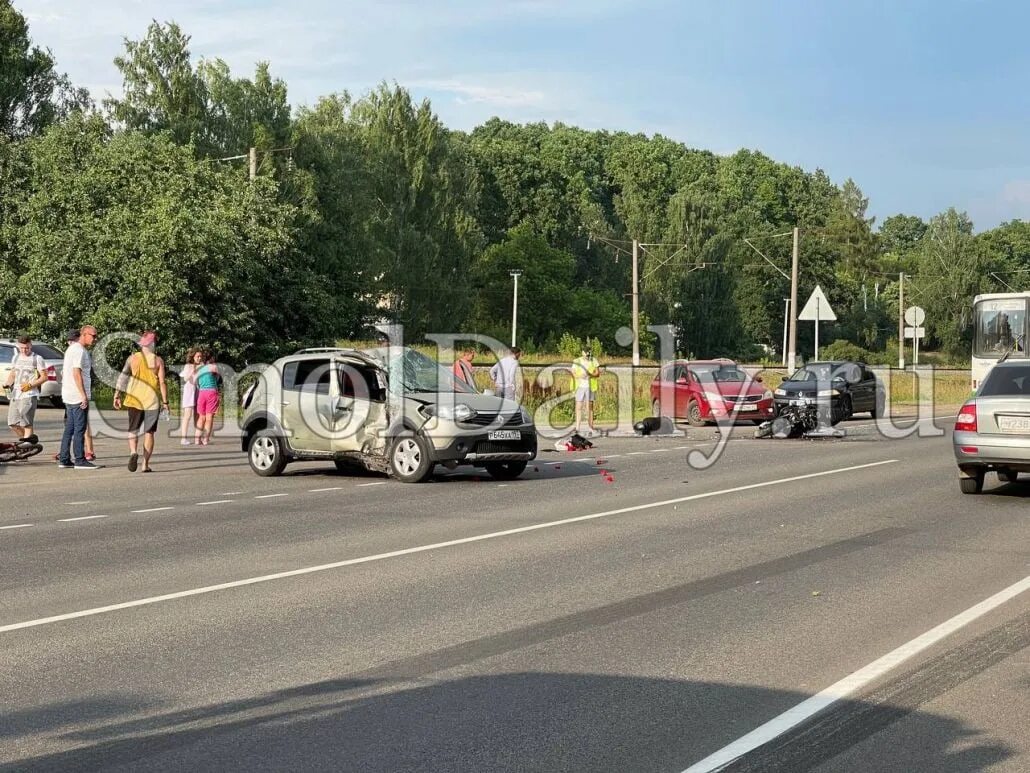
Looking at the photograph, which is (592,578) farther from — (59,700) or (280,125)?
(280,125)

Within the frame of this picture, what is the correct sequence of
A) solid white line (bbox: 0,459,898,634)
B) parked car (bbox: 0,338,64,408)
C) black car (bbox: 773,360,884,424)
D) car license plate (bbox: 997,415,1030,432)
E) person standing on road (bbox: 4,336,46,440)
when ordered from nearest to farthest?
solid white line (bbox: 0,459,898,634), car license plate (bbox: 997,415,1030,432), person standing on road (bbox: 4,336,46,440), black car (bbox: 773,360,884,424), parked car (bbox: 0,338,64,408)

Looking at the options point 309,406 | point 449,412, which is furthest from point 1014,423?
point 309,406

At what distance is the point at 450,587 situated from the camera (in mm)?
9336

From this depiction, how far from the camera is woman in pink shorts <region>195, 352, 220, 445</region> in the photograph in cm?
2383

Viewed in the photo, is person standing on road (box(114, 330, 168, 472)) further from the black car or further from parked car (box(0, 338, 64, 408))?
the black car

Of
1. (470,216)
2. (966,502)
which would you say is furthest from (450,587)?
(470,216)

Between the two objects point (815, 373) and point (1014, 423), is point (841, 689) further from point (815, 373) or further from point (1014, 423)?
point (815, 373)

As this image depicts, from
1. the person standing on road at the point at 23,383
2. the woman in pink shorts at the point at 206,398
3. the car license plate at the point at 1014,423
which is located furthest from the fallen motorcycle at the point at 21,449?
the car license plate at the point at 1014,423

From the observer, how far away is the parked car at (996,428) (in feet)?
50.0

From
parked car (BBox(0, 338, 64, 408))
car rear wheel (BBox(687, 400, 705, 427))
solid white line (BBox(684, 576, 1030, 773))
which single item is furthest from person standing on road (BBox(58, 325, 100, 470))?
car rear wheel (BBox(687, 400, 705, 427))

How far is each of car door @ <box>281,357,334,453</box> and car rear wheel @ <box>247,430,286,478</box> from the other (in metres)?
0.23

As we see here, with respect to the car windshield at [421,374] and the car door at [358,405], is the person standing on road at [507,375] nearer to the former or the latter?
the car windshield at [421,374]

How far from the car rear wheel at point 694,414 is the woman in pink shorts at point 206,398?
12.3m

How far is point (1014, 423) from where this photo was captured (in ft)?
50.2
